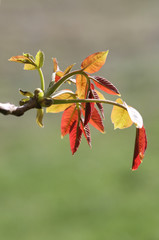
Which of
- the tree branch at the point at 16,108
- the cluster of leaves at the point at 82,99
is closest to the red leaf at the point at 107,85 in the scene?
the cluster of leaves at the point at 82,99

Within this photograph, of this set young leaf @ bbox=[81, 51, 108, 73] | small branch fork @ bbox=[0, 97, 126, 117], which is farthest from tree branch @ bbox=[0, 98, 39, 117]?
young leaf @ bbox=[81, 51, 108, 73]

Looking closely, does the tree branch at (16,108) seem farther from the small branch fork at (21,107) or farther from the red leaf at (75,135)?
the red leaf at (75,135)

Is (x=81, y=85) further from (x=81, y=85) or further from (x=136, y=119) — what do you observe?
(x=136, y=119)

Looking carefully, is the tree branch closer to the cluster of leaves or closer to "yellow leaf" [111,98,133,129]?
the cluster of leaves

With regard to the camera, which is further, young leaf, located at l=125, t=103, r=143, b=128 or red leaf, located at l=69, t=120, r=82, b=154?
red leaf, located at l=69, t=120, r=82, b=154

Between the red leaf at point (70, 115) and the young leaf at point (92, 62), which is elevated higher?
the young leaf at point (92, 62)

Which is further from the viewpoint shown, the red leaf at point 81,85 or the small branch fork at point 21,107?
the red leaf at point 81,85

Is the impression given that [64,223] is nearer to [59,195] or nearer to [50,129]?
[59,195]

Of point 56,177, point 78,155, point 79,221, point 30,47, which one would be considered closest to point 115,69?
point 30,47

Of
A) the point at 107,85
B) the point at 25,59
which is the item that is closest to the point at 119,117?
the point at 107,85
